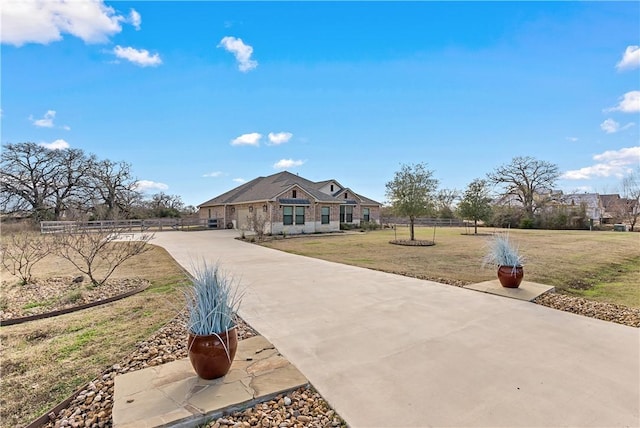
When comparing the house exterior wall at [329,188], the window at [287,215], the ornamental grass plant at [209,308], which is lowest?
the ornamental grass plant at [209,308]

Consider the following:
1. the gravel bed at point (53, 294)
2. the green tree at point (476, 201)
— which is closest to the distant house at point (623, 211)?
the green tree at point (476, 201)

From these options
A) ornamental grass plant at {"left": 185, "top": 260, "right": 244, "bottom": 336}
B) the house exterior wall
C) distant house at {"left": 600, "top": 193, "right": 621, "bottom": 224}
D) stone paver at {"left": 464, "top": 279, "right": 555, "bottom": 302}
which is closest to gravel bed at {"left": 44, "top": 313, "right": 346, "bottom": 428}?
ornamental grass plant at {"left": 185, "top": 260, "right": 244, "bottom": 336}

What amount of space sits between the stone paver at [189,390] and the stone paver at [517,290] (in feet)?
15.4

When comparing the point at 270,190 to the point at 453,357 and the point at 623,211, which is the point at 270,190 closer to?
the point at 453,357

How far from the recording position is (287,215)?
22.1 metres

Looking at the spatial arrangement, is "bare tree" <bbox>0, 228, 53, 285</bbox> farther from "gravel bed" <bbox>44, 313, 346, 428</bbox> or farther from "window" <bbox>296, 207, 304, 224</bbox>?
"window" <bbox>296, 207, 304, 224</bbox>

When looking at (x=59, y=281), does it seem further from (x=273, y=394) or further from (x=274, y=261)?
(x=273, y=394)

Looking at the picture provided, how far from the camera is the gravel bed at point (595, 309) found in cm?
477

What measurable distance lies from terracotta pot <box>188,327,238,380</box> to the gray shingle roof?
18.5 m

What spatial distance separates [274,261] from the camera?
33.6ft

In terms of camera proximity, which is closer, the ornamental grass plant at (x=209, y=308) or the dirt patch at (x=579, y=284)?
the ornamental grass plant at (x=209, y=308)

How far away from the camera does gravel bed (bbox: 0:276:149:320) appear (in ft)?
17.7

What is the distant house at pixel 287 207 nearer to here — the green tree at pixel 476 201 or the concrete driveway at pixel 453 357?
the green tree at pixel 476 201

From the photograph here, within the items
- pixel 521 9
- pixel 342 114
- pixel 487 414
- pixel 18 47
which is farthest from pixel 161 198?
pixel 487 414
